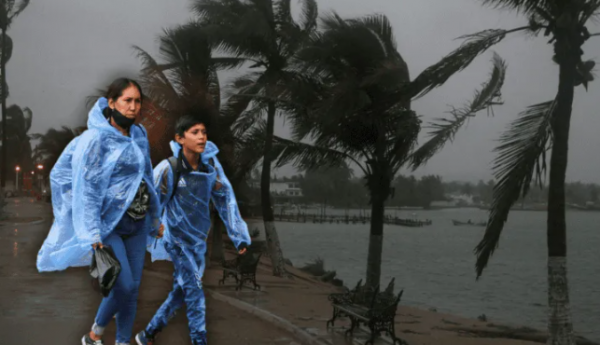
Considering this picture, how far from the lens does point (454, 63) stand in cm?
962

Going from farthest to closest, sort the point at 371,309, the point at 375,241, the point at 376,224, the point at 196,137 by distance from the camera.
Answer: the point at 376,224
the point at 375,241
the point at 371,309
the point at 196,137

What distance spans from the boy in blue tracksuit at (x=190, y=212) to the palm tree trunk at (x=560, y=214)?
15.7ft

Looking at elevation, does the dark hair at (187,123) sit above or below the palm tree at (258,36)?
below

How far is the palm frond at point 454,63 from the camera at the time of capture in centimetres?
964

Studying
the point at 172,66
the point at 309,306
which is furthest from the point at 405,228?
the point at 309,306

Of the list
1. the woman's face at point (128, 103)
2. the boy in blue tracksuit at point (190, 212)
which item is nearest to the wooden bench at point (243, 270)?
the boy in blue tracksuit at point (190, 212)

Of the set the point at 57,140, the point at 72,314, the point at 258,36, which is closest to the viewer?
the point at 72,314

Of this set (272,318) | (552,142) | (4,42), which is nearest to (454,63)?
(552,142)

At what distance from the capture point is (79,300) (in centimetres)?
1035

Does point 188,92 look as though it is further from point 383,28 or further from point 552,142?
point 552,142

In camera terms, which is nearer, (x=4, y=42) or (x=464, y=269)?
(x=4, y=42)

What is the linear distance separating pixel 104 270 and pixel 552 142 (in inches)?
248

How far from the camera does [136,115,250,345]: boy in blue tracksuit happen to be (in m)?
5.70

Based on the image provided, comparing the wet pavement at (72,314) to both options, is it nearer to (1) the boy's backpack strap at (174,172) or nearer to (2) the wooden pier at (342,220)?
(1) the boy's backpack strap at (174,172)
